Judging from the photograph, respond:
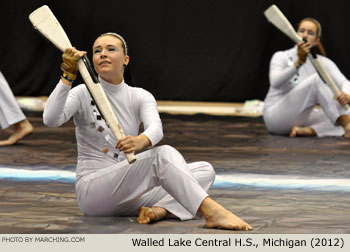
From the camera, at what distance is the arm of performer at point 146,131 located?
3336mm

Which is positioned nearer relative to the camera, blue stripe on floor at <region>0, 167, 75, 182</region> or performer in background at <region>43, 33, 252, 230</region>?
performer in background at <region>43, 33, 252, 230</region>

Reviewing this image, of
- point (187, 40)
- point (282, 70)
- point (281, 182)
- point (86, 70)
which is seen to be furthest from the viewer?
point (187, 40)

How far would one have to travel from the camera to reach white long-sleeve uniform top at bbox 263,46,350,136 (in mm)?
6277

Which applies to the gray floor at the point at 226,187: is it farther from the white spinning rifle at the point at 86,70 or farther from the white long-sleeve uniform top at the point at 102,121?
the white spinning rifle at the point at 86,70

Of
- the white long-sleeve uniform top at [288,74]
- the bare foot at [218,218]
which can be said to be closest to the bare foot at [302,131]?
the white long-sleeve uniform top at [288,74]

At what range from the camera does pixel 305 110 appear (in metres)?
6.52

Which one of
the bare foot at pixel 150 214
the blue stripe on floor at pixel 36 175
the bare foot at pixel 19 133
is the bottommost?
the bare foot at pixel 19 133

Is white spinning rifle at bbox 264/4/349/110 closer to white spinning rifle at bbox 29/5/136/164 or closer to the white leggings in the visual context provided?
the white leggings

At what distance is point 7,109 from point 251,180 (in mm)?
2062

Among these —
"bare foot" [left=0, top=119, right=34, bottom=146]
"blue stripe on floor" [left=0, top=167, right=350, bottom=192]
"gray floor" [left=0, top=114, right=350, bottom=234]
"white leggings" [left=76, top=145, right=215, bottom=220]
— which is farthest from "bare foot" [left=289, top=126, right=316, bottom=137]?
"white leggings" [left=76, top=145, right=215, bottom=220]

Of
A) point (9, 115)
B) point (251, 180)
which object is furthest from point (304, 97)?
point (9, 115)

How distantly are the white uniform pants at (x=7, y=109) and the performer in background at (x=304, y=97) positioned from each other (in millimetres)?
1918

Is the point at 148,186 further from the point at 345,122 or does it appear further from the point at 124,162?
the point at 345,122

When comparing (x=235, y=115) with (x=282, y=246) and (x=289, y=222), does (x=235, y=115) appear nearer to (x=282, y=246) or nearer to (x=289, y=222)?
(x=289, y=222)
